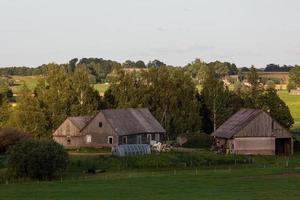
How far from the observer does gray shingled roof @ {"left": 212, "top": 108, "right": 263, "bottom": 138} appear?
75812 mm

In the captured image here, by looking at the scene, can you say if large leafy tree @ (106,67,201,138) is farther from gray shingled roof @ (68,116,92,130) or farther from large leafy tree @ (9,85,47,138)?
large leafy tree @ (9,85,47,138)

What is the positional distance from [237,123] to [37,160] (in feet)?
113

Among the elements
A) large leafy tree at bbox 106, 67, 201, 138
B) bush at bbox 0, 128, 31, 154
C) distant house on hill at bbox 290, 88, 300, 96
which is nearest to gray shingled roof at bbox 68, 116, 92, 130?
large leafy tree at bbox 106, 67, 201, 138

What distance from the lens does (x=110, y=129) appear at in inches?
3155

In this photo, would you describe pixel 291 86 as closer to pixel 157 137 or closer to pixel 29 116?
pixel 157 137

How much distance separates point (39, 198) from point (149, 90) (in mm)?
64088

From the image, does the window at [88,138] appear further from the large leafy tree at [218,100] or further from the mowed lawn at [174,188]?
the mowed lawn at [174,188]

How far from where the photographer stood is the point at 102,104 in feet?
324

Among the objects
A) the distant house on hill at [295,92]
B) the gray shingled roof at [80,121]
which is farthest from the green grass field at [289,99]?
the gray shingled roof at [80,121]

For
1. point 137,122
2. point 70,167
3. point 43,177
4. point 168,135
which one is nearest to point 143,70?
point 168,135

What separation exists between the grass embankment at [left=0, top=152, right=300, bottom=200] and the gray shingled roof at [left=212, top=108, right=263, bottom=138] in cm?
2465

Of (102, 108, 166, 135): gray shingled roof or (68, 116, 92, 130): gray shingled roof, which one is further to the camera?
(68, 116, 92, 130): gray shingled roof

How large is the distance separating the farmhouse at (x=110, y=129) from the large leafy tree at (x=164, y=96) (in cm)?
1013

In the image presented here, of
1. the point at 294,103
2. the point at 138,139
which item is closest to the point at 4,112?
the point at 138,139
